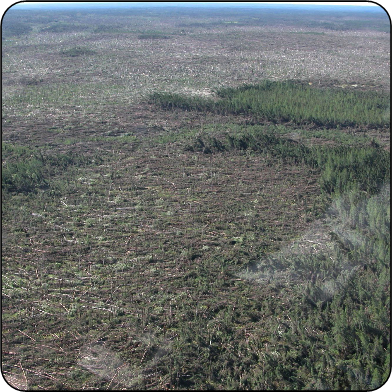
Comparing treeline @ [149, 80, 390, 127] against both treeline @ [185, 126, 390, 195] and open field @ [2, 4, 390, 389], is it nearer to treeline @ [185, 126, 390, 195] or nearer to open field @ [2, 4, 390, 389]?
open field @ [2, 4, 390, 389]

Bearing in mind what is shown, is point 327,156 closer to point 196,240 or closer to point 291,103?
point 196,240

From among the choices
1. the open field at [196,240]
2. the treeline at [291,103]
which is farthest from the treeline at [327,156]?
the treeline at [291,103]

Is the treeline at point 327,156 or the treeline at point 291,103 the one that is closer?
the treeline at point 327,156

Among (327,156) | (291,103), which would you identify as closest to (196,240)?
(327,156)

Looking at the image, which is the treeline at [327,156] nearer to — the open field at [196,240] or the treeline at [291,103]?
the open field at [196,240]

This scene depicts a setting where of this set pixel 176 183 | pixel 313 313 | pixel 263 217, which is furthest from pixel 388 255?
pixel 176 183
